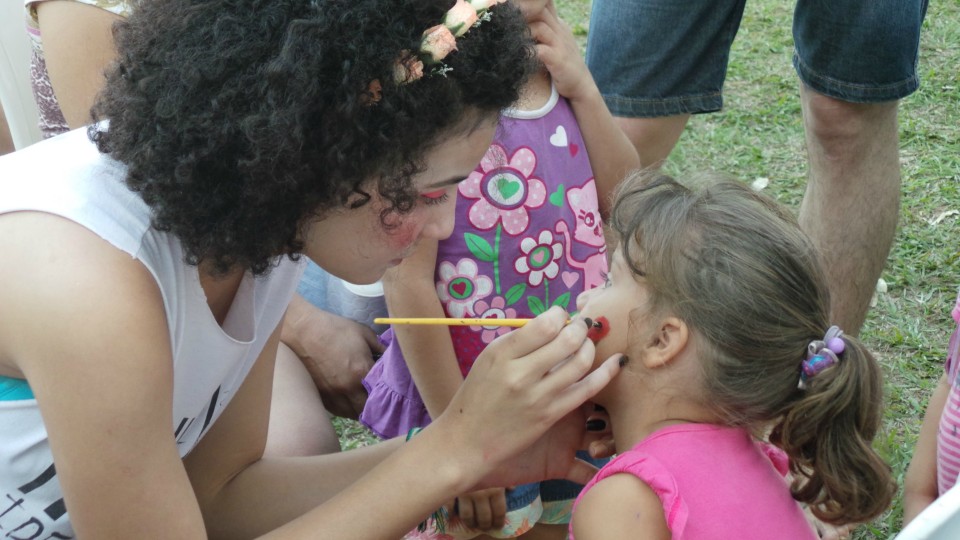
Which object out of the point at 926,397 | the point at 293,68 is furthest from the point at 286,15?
the point at 926,397

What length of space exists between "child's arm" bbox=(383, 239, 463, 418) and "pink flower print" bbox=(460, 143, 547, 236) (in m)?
0.12

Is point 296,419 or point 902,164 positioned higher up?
point 296,419

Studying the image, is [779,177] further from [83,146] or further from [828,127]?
[83,146]

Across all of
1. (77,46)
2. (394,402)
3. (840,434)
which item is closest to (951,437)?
(840,434)

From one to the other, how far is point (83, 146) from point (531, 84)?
946mm

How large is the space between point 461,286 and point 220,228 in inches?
30.6

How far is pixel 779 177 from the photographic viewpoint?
388 centimetres

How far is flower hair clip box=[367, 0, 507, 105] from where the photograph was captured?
1263 mm

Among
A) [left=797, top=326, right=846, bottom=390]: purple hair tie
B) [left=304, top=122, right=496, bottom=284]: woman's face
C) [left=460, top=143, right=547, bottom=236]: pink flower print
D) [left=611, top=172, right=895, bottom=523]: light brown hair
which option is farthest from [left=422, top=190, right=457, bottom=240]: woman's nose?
[left=797, top=326, right=846, bottom=390]: purple hair tie

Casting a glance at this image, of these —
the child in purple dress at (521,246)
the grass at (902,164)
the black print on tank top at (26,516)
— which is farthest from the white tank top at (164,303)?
the grass at (902,164)

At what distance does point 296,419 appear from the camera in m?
2.19

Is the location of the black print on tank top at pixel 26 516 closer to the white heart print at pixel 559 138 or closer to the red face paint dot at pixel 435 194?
the red face paint dot at pixel 435 194

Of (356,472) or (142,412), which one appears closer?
(142,412)

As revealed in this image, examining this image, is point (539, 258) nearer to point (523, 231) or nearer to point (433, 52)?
point (523, 231)
